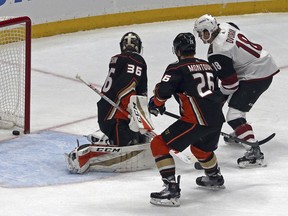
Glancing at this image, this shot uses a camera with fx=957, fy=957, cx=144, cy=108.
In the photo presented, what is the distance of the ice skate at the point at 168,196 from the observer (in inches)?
190

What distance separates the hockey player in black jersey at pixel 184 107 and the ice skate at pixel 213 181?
10.7 inches

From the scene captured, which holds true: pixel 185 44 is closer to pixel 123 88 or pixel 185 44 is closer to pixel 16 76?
pixel 123 88

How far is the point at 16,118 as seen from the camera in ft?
20.9

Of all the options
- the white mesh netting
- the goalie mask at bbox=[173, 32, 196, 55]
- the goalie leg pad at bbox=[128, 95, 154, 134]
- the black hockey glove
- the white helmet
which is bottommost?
the white mesh netting

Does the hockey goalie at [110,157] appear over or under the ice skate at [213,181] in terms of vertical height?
under

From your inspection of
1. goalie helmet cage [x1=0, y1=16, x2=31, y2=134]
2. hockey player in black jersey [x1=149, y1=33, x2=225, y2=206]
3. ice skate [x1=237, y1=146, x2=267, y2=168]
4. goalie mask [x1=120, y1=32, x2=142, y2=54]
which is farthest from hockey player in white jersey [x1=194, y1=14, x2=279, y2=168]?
goalie helmet cage [x1=0, y1=16, x2=31, y2=134]

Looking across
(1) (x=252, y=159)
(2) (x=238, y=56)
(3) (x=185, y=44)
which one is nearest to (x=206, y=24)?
(2) (x=238, y=56)

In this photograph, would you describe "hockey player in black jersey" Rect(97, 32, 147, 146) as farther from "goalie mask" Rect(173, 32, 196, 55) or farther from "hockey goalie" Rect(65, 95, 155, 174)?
"goalie mask" Rect(173, 32, 196, 55)

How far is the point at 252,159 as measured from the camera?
5586mm

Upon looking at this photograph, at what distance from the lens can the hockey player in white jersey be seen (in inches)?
220

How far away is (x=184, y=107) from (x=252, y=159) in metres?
0.88

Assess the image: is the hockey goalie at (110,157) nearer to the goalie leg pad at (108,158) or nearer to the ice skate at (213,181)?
the goalie leg pad at (108,158)

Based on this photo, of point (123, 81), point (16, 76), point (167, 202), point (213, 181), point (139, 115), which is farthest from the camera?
point (16, 76)

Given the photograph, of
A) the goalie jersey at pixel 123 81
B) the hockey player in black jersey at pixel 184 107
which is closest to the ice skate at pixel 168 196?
the hockey player in black jersey at pixel 184 107
